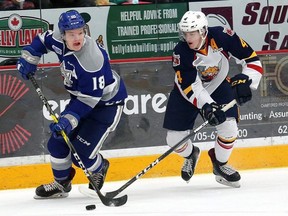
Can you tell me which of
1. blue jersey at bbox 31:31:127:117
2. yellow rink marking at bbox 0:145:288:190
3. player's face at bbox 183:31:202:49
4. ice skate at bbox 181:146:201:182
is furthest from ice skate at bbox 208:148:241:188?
blue jersey at bbox 31:31:127:117

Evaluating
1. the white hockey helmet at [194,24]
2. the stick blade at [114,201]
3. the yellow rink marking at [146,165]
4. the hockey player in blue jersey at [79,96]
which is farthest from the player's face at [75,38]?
the yellow rink marking at [146,165]

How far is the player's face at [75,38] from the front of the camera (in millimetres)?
5086

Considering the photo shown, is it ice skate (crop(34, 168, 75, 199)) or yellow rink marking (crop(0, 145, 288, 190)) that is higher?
ice skate (crop(34, 168, 75, 199))

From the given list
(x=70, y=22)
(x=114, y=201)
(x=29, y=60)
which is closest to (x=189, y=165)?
(x=114, y=201)

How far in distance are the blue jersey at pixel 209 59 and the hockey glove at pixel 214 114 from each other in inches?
3.1

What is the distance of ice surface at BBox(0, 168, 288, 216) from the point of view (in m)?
4.98

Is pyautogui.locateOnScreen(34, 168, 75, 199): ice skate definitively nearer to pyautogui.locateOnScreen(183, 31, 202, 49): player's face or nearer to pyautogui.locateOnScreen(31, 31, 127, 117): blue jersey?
pyautogui.locateOnScreen(31, 31, 127, 117): blue jersey

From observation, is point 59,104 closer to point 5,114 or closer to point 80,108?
point 5,114

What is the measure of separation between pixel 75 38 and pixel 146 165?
4.88 ft

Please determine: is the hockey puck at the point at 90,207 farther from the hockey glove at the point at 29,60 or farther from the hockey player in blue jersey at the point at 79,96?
the hockey glove at the point at 29,60

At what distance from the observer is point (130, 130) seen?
6.44m

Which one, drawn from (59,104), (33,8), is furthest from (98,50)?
(33,8)

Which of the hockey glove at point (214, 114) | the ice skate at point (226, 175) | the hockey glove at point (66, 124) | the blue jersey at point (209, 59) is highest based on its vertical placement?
the blue jersey at point (209, 59)

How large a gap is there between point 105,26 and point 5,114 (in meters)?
1.10
